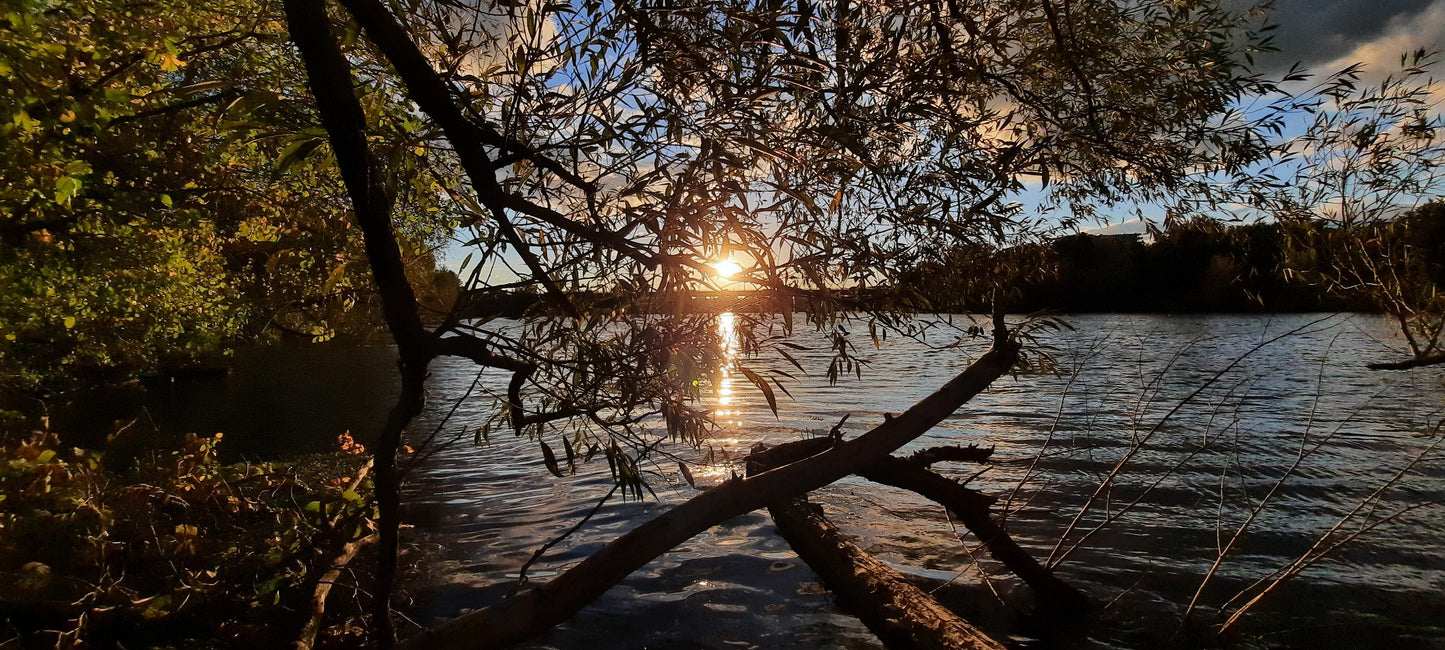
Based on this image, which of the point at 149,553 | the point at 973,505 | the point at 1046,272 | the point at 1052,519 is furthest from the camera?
the point at 1052,519

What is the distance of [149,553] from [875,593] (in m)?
7.94

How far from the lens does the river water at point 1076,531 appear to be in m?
6.99

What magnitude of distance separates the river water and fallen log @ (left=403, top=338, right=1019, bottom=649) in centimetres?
92

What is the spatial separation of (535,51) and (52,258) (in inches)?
420

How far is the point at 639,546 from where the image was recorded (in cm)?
434

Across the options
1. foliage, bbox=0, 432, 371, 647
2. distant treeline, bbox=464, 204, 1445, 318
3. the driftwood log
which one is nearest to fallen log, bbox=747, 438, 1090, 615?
the driftwood log

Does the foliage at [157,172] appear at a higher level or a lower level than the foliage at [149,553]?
higher

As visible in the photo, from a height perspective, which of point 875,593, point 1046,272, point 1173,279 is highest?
point 1173,279

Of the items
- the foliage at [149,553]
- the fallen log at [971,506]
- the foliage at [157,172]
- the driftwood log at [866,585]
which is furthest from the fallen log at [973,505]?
the foliage at [149,553]

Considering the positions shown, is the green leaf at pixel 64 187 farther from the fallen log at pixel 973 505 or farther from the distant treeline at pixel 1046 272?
the fallen log at pixel 973 505

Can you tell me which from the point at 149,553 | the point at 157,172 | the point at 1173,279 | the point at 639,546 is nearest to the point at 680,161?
the point at 639,546

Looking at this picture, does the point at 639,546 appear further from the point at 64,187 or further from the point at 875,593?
the point at 64,187

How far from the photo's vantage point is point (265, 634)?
21.6ft

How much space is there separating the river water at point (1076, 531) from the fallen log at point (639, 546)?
92 cm
